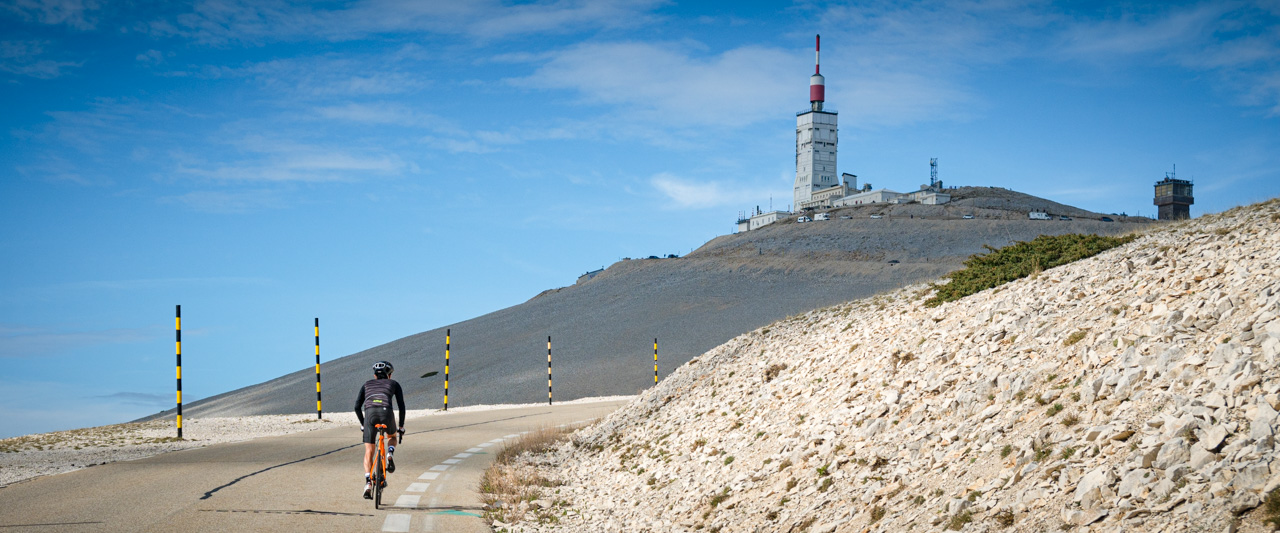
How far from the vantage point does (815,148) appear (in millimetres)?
162250

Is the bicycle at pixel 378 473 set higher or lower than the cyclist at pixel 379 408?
lower

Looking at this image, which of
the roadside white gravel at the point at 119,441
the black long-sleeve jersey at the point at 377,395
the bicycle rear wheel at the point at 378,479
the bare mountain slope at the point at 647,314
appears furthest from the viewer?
the bare mountain slope at the point at 647,314

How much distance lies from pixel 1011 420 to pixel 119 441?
17.4 m

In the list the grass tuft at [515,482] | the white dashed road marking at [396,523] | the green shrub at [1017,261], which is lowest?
the grass tuft at [515,482]

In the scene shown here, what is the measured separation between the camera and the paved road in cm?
901

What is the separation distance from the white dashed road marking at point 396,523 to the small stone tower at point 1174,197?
5106 inches

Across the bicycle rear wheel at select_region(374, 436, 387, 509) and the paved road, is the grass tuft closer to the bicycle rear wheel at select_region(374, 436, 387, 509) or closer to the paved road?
the paved road

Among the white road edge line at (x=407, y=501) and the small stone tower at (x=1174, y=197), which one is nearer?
the white road edge line at (x=407, y=501)

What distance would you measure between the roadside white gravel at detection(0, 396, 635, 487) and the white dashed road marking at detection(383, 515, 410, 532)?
A: 19.3 ft

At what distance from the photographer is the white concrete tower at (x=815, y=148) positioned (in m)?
162

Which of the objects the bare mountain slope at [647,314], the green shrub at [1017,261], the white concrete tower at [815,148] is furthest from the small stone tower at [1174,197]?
the green shrub at [1017,261]

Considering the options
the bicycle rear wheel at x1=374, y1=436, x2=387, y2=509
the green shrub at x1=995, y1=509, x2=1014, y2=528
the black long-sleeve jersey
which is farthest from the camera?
the black long-sleeve jersey

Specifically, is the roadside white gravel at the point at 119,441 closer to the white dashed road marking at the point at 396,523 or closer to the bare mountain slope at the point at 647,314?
the white dashed road marking at the point at 396,523

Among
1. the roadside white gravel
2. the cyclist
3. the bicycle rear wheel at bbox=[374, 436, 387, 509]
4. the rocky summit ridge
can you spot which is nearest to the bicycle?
the bicycle rear wheel at bbox=[374, 436, 387, 509]
